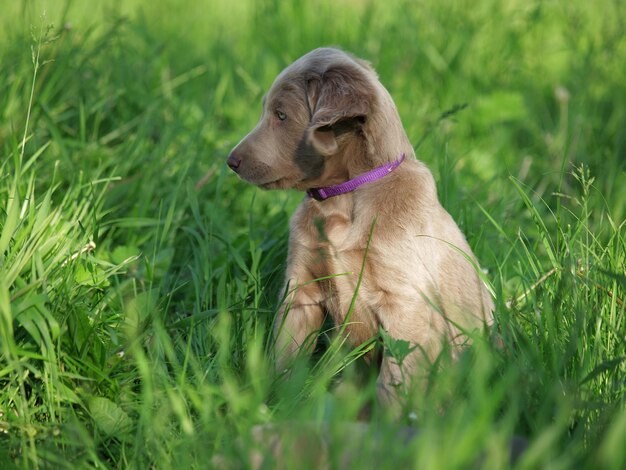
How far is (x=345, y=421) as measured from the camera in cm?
190

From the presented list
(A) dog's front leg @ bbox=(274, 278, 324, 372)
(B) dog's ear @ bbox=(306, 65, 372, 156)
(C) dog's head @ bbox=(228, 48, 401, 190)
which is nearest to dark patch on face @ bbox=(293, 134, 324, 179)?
(C) dog's head @ bbox=(228, 48, 401, 190)

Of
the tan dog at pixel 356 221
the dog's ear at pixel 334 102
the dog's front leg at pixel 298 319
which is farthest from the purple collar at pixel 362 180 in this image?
the dog's front leg at pixel 298 319

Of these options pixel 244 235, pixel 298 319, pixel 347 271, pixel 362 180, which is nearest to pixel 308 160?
pixel 362 180

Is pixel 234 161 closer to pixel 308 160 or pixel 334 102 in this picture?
pixel 308 160

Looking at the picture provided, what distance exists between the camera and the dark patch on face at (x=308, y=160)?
9.55 feet

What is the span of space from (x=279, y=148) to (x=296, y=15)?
3.05 metres

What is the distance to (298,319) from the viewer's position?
2910 mm

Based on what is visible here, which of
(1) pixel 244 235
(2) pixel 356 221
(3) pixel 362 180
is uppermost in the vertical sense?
(3) pixel 362 180

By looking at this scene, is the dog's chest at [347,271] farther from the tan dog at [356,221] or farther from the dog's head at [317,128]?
the dog's head at [317,128]

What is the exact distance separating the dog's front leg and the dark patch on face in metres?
0.39

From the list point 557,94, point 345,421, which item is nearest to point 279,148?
point 345,421

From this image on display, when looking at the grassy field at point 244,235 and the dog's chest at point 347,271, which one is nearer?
the grassy field at point 244,235

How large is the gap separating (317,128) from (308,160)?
23 cm

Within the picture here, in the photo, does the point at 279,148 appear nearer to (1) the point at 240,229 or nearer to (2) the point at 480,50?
(1) the point at 240,229
